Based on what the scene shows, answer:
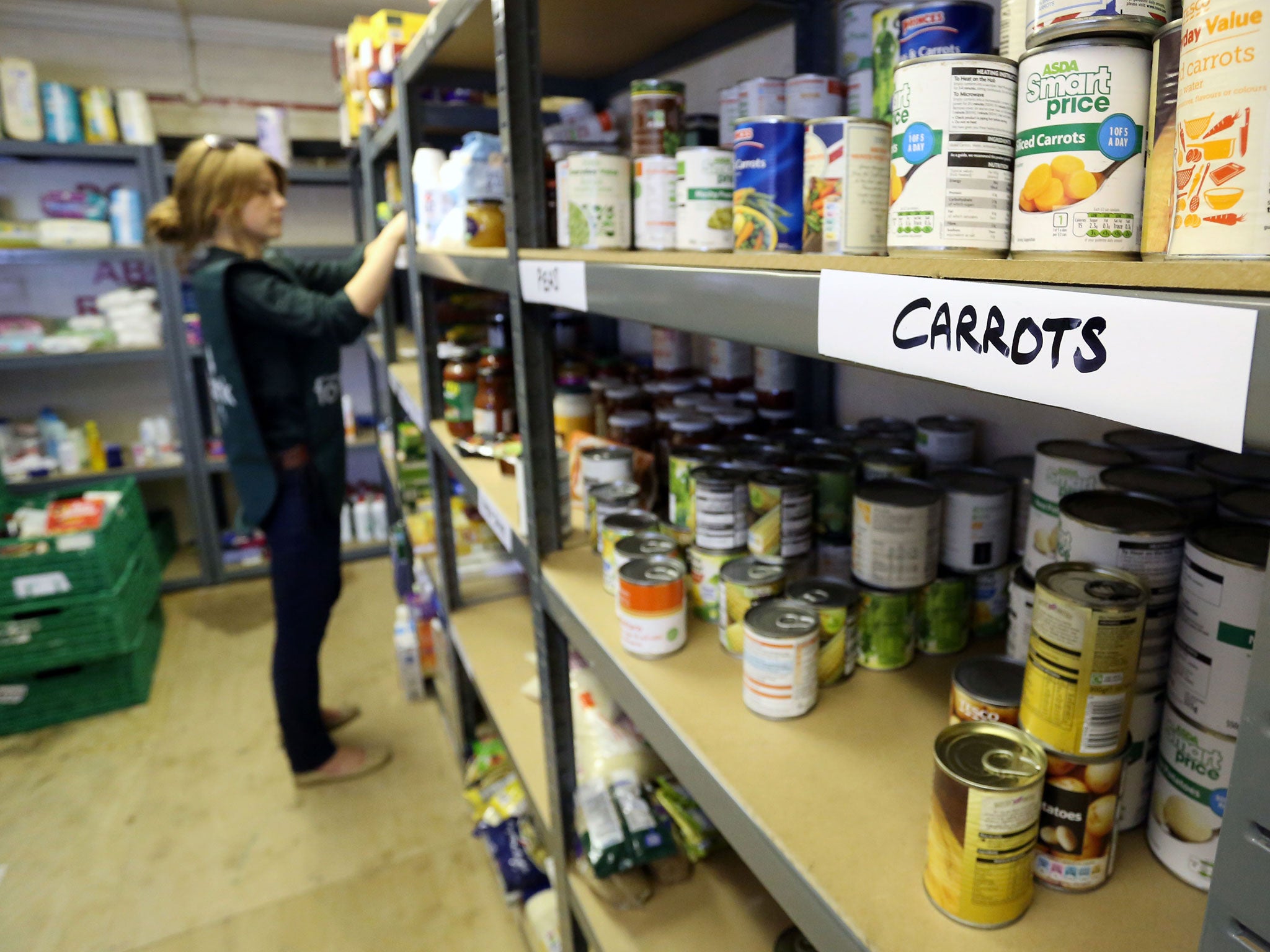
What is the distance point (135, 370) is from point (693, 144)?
13.5 ft

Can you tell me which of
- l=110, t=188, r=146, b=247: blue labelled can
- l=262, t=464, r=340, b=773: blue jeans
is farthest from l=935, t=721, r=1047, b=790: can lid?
l=110, t=188, r=146, b=247: blue labelled can

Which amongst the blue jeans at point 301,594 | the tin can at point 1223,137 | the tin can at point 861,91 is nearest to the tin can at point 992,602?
the tin can at point 861,91

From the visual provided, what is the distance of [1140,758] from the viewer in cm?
67

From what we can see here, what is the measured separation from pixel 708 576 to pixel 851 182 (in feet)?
1.98

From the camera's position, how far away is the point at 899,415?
4.67 ft

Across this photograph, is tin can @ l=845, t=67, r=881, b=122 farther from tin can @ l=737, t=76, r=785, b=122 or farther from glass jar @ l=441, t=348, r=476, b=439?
glass jar @ l=441, t=348, r=476, b=439

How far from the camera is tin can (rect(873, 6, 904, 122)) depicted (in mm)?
748

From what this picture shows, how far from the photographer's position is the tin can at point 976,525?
3.10 feet

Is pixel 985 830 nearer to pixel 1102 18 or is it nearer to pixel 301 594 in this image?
pixel 1102 18

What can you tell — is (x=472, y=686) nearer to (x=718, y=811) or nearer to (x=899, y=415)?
(x=899, y=415)

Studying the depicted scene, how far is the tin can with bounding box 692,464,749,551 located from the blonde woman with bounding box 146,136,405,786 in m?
1.38

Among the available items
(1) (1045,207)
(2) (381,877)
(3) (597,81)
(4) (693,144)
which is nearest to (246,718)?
(2) (381,877)

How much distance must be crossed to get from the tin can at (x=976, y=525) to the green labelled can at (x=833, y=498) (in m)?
0.15

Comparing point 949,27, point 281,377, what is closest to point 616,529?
point 949,27
